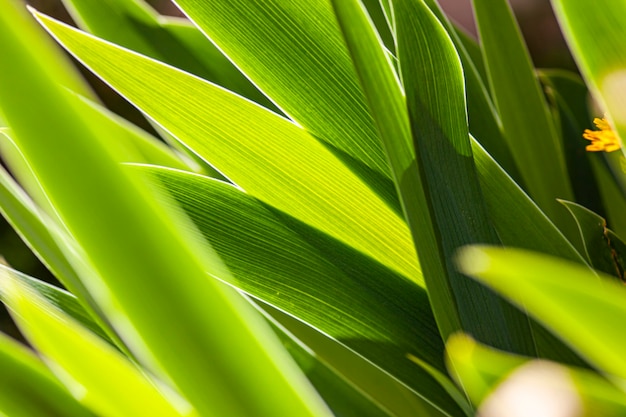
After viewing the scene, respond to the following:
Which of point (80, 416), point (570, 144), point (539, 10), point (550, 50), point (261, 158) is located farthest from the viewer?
point (539, 10)

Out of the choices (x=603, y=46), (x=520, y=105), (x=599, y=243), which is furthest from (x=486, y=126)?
(x=603, y=46)

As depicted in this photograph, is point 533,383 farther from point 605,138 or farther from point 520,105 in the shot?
point 520,105

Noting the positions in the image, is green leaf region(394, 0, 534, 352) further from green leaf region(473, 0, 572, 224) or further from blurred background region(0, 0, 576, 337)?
blurred background region(0, 0, 576, 337)

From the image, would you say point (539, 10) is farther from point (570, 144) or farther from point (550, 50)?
point (570, 144)

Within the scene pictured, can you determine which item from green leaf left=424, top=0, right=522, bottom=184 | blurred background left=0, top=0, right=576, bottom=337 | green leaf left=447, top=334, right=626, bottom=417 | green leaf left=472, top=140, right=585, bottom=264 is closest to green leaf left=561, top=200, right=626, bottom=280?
green leaf left=472, top=140, right=585, bottom=264

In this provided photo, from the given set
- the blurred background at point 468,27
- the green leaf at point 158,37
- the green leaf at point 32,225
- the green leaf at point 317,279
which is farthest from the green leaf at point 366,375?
the blurred background at point 468,27

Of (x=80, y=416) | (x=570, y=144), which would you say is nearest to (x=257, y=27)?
(x=80, y=416)
